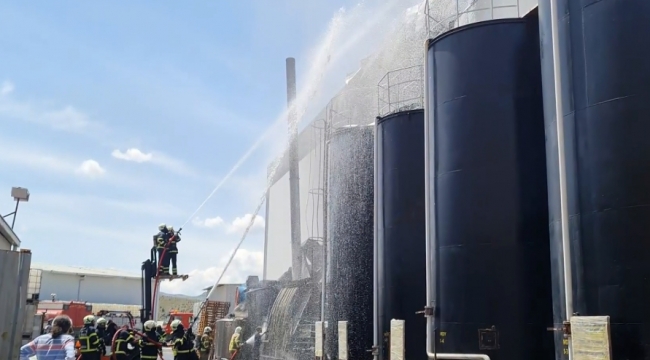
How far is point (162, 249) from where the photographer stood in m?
17.5

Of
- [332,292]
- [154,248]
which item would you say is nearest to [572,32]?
[332,292]

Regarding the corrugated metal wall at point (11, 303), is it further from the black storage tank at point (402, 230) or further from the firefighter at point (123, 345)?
the firefighter at point (123, 345)

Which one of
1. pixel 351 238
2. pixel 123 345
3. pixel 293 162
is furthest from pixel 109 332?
pixel 293 162

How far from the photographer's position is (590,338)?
6078 millimetres

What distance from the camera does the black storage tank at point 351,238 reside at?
1344 cm

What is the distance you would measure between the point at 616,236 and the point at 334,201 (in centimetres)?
905

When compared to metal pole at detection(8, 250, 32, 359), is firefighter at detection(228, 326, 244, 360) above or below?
below

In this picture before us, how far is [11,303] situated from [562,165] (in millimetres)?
5896

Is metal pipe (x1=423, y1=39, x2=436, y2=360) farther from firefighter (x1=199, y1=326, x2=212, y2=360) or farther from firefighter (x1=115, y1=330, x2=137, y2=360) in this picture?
firefighter (x1=199, y1=326, x2=212, y2=360)

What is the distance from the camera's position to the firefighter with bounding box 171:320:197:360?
13039 mm

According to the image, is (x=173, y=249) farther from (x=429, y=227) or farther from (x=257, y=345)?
(x=429, y=227)

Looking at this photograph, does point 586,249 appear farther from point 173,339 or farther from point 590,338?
point 173,339

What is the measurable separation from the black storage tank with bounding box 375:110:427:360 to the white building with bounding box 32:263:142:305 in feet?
178

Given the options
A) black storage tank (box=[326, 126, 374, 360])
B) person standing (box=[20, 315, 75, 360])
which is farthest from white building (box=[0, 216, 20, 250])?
black storage tank (box=[326, 126, 374, 360])
